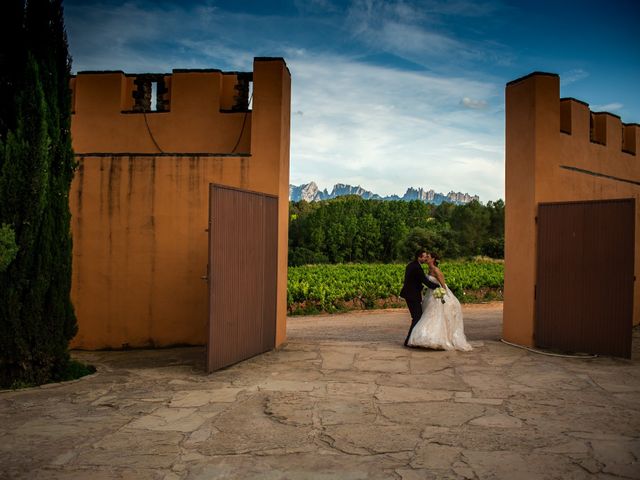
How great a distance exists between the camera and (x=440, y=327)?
8.67m

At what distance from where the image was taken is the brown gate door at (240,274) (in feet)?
22.8

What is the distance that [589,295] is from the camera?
822 cm

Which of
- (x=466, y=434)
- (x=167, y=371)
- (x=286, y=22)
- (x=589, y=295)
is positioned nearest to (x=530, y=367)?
(x=589, y=295)

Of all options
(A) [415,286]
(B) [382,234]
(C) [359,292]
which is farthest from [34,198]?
(B) [382,234]

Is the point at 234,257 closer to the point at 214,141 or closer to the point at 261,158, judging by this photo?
the point at 261,158

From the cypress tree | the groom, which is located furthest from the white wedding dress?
the cypress tree

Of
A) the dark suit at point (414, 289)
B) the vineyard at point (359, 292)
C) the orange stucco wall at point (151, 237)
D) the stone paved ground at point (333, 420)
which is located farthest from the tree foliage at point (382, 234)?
the stone paved ground at point (333, 420)

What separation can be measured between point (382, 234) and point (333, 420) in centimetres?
5857

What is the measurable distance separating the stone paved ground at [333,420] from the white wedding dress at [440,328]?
0.53 meters

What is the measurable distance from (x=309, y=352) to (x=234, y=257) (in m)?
2.13

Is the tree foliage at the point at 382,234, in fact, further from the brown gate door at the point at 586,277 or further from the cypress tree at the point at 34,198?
the cypress tree at the point at 34,198

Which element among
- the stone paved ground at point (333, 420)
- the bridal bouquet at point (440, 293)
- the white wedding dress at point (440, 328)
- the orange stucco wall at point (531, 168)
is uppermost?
the orange stucco wall at point (531, 168)

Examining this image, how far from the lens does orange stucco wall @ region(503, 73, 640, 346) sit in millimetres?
8727

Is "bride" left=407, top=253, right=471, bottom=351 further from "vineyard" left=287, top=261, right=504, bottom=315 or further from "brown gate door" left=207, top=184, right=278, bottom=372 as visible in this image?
"vineyard" left=287, top=261, right=504, bottom=315
